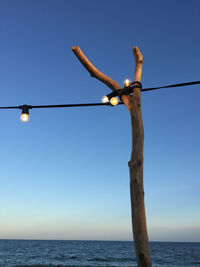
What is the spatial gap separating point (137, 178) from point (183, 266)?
37275 millimetres

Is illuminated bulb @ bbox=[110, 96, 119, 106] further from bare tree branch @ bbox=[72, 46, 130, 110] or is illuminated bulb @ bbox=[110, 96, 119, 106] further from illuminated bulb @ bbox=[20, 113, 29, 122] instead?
illuminated bulb @ bbox=[20, 113, 29, 122]

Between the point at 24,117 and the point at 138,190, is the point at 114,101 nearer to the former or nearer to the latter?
the point at 138,190

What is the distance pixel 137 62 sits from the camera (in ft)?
13.9

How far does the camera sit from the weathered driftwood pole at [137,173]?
292cm

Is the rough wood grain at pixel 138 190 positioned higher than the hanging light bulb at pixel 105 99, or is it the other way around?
the hanging light bulb at pixel 105 99

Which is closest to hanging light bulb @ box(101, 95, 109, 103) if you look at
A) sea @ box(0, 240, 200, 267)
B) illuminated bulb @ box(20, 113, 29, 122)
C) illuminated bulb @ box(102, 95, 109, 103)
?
illuminated bulb @ box(102, 95, 109, 103)

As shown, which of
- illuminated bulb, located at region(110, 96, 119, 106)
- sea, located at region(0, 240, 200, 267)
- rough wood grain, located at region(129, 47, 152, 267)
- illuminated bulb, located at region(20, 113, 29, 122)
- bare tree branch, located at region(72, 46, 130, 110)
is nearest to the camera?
rough wood grain, located at region(129, 47, 152, 267)

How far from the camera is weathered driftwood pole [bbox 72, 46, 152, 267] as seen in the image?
292 centimetres

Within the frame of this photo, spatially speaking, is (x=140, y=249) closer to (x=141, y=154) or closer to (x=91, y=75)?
(x=141, y=154)

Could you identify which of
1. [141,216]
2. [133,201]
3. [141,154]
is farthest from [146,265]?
[141,154]

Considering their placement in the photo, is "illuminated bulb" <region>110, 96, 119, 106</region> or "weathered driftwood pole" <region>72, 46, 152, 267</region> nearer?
"weathered driftwood pole" <region>72, 46, 152, 267</region>

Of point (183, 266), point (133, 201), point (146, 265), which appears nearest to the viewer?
point (146, 265)

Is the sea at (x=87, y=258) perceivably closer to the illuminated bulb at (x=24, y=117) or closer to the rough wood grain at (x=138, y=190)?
the illuminated bulb at (x=24, y=117)

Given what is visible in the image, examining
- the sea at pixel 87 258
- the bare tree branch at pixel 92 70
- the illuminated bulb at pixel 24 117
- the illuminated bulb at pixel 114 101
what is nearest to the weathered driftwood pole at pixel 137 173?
the bare tree branch at pixel 92 70
